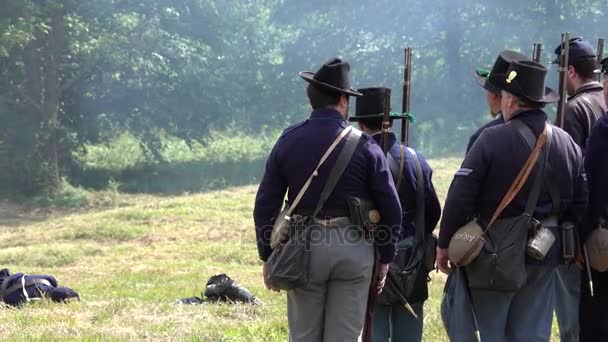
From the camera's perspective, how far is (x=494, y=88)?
5.07m

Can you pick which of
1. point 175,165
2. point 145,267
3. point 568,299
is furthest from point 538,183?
point 175,165

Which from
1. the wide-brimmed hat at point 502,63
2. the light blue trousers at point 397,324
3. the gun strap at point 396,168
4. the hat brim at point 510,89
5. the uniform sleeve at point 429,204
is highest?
the wide-brimmed hat at point 502,63

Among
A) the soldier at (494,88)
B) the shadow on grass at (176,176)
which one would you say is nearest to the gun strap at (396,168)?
the soldier at (494,88)

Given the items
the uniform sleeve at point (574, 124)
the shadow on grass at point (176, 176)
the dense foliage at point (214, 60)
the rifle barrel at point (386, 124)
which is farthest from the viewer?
the shadow on grass at point (176, 176)

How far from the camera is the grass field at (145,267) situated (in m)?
7.02

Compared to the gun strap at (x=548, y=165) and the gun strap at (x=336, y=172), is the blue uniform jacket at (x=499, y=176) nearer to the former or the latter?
the gun strap at (x=548, y=165)

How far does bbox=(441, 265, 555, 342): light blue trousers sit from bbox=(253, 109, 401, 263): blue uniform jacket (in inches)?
18.7

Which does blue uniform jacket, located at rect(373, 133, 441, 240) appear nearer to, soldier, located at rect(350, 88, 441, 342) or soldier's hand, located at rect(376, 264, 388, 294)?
soldier, located at rect(350, 88, 441, 342)

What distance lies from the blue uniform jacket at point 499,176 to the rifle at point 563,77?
2.28 ft

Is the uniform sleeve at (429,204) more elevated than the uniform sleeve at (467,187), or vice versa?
the uniform sleeve at (467,187)

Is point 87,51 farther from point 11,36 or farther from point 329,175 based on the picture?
point 329,175

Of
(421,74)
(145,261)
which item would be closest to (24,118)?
(145,261)

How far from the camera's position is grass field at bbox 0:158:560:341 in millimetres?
7023

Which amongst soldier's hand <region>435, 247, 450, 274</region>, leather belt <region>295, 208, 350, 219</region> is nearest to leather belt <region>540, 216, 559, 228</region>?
soldier's hand <region>435, 247, 450, 274</region>
